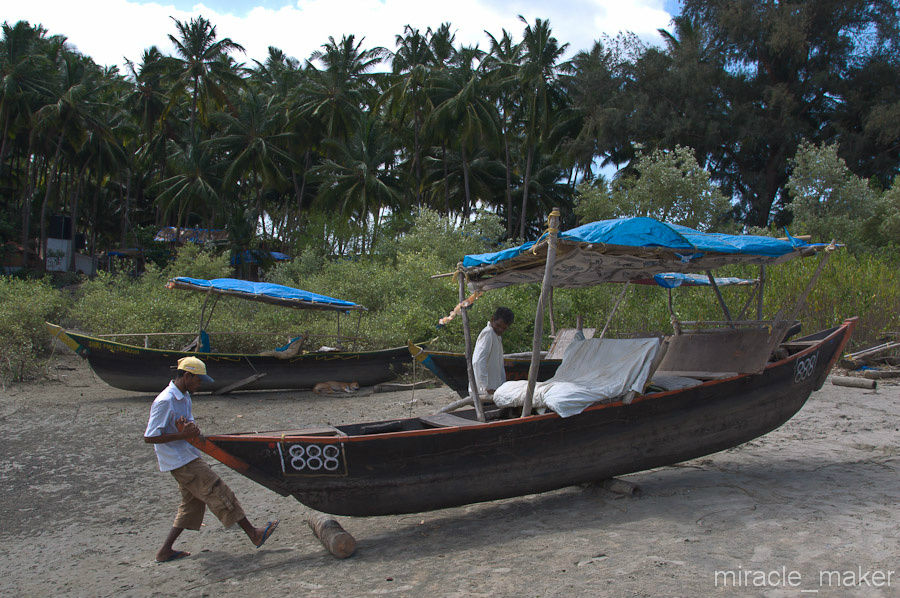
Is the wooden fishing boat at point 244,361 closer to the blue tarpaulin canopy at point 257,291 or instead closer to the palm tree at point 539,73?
the blue tarpaulin canopy at point 257,291

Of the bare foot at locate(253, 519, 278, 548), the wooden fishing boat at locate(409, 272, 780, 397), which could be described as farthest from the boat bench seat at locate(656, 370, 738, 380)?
the bare foot at locate(253, 519, 278, 548)

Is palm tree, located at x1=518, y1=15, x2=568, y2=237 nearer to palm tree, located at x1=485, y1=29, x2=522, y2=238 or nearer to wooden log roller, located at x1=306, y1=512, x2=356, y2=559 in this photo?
palm tree, located at x1=485, y1=29, x2=522, y2=238

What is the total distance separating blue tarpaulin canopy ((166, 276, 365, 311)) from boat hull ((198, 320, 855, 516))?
6.69m

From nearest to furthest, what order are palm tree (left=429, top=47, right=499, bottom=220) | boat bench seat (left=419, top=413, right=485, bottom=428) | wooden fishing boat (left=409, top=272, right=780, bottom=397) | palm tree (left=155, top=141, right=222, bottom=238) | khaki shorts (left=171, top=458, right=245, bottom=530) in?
khaki shorts (left=171, top=458, right=245, bottom=530)
boat bench seat (left=419, top=413, right=485, bottom=428)
wooden fishing boat (left=409, top=272, right=780, bottom=397)
palm tree (left=429, top=47, right=499, bottom=220)
palm tree (left=155, top=141, right=222, bottom=238)

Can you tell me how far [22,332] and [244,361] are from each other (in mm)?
6766

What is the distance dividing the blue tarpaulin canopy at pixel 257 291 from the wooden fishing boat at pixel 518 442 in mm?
6226

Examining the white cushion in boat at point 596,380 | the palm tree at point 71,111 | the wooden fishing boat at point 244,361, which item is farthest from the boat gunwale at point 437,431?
the palm tree at point 71,111

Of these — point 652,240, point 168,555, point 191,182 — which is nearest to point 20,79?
point 191,182

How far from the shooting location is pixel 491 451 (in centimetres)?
512

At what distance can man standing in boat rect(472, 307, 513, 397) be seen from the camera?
20.4 feet

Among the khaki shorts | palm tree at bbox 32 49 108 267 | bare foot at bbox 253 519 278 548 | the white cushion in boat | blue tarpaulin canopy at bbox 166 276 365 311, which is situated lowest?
bare foot at bbox 253 519 278 548

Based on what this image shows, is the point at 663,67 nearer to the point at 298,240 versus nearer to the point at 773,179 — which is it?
the point at 773,179

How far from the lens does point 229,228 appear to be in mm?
32844

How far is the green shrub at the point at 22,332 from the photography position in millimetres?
13359
